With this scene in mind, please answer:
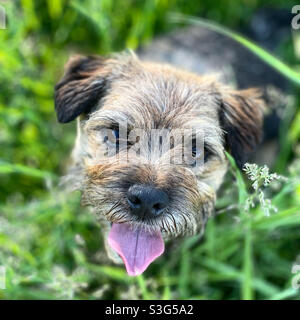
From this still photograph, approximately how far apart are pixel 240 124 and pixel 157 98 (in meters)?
0.71

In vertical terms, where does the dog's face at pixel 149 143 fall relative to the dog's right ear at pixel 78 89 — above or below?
below

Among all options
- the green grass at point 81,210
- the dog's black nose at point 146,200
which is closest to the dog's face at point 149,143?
the dog's black nose at point 146,200

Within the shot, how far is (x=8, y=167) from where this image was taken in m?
3.52

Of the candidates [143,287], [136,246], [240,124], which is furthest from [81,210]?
[240,124]

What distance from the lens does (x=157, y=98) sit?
306 cm

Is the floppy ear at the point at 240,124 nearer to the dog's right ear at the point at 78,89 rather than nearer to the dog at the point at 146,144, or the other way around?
the dog at the point at 146,144

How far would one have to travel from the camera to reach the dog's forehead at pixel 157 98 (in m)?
2.98

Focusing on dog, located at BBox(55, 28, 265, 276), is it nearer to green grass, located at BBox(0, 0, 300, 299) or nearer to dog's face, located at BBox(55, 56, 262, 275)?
dog's face, located at BBox(55, 56, 262, 275)

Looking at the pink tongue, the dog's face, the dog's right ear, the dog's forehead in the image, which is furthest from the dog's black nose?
the dog's right ear

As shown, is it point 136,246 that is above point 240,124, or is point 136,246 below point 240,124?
below

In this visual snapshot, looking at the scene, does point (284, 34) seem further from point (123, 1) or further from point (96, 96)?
point (96, 96)

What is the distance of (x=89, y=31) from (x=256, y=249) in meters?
3.13

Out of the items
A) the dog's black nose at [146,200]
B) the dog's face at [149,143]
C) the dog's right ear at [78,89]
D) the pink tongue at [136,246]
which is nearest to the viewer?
the dog's black nose at [146,200]

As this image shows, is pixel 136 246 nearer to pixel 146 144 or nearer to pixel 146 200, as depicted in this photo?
pixel 146 200
